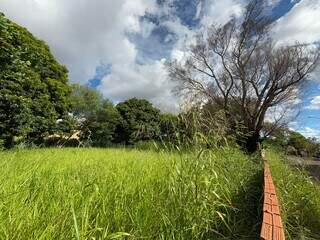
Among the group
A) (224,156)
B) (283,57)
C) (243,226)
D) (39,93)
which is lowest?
(243,226)

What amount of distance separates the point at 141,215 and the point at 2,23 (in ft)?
23.7

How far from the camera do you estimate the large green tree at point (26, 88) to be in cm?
966

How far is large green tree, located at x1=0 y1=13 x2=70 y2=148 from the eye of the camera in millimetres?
9664

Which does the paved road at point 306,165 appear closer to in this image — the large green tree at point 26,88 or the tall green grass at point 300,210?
the tall green grass at point 300,210

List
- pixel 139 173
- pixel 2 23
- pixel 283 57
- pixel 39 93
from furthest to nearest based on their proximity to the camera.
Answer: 1. pixel 283 57
2. pixel 39 93
3. pixel 2 23
4. pixel 139 173

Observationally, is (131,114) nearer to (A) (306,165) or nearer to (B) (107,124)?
(B) (107,124)

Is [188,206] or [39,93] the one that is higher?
[39,93]

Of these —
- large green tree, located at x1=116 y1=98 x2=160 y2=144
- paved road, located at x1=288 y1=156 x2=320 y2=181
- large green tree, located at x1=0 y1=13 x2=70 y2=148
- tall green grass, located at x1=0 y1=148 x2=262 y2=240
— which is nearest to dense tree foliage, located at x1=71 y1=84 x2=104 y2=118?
large green tree, located at x1=116 y1=98 x2=160 y2=144

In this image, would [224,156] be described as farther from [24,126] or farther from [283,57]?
[283,57]

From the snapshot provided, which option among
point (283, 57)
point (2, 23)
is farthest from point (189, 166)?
point (283, 57)

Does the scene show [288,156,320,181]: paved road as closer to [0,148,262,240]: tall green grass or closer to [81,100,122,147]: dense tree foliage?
[0,148,262,240]: tall green grass

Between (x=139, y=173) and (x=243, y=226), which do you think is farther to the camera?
(x=139, y=173)

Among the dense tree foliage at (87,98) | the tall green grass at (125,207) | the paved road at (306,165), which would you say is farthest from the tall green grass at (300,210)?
the dense tree foliage at (87,98)

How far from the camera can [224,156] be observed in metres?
5.83
